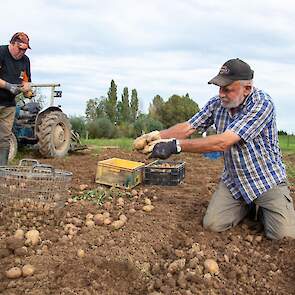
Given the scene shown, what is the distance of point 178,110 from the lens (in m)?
29.8

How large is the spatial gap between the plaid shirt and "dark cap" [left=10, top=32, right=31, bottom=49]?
7.81ft

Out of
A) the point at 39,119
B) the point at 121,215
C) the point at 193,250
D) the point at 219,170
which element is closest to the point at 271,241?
the point at 193,250

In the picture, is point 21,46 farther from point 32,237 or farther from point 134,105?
point 134,105

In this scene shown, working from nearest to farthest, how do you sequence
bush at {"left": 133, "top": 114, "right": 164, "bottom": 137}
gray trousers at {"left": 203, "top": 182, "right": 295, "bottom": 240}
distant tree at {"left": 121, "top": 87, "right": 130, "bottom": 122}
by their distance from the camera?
gray trousers at {"left": 203, "top": 182, "right": 295, "bottom": 240}
bush at {"left": 133, "top": 114, "right": 164, "bottom": 137}
distant tree at {"left": 121, "top": 87, "right": 130, "bottom": 122}

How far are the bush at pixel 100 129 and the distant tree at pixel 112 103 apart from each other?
23.8 feet

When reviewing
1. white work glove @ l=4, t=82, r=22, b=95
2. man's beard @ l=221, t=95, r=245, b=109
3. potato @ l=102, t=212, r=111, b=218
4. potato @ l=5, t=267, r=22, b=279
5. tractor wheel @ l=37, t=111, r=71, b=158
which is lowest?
potato @ l=5, t=267, r=22, b=279

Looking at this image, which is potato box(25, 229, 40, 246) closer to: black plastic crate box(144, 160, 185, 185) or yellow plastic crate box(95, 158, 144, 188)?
yellow plastic crate box(95, 158, 144, 188)

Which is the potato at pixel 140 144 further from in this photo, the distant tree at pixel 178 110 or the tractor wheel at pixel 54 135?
the distant tree at pixel 178 110

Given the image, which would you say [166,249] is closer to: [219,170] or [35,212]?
[35,212]

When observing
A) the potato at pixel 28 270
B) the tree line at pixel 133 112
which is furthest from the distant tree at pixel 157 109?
the potato at pixel 28 270

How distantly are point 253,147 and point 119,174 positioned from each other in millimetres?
1686

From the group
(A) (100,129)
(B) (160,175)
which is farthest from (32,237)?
(A) (100,129)

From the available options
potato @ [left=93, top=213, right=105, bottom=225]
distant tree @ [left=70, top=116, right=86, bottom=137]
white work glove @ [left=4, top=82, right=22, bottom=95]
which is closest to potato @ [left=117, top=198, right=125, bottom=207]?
potato @ [left=93, top=213, right=105, bottom=225]

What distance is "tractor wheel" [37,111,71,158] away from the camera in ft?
24.7
